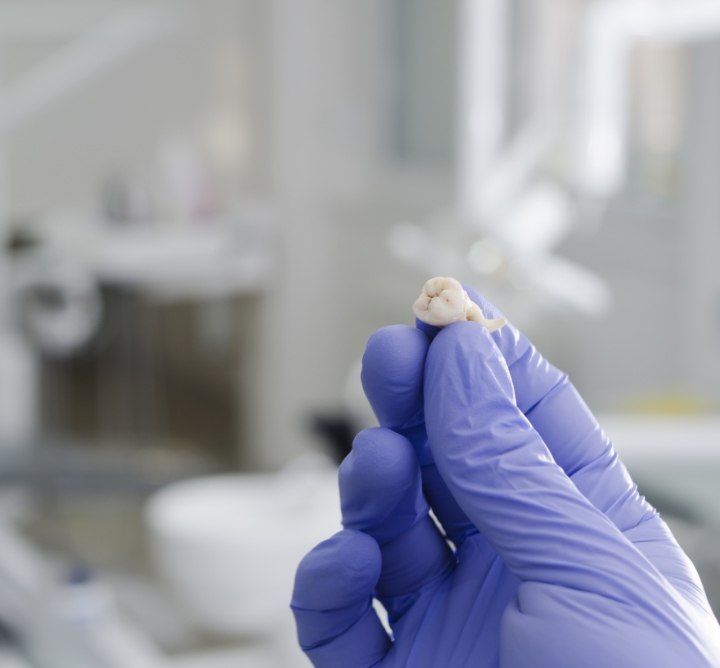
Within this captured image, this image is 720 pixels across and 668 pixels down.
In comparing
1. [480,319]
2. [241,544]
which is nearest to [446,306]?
[480,319]

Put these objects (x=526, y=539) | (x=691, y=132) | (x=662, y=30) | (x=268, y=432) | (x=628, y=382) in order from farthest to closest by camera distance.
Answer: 1. (x=268, y=432)
2. (x=628, y=382)
3. (x=691, y=132)
4. (x=662, y=30)
5. (x=526, y=539)

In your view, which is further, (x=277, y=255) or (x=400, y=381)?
(x=277, y=255)

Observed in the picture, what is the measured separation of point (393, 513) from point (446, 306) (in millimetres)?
81

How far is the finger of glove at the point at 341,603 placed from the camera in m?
0.42

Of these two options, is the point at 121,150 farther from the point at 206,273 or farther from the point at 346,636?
the point at 346,636

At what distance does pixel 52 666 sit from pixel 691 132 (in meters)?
1.47

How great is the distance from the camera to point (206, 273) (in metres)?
3.44

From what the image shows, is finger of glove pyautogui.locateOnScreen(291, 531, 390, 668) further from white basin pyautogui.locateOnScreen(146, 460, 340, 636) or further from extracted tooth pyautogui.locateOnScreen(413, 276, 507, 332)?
white basin pyautogui.locateOnScreen(146, 460, 340, 636)

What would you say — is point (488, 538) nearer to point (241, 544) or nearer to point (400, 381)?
point (400, 381)

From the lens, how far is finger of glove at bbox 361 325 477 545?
40 centimetres

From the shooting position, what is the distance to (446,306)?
41 centimetres

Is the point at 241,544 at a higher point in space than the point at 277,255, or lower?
lower

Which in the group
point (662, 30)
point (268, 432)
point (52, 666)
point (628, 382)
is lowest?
point (268, 432)

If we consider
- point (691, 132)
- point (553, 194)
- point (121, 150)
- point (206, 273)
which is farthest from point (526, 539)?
point (121, 150)
